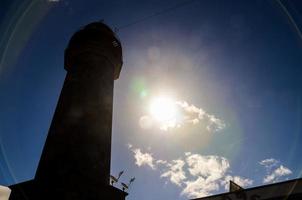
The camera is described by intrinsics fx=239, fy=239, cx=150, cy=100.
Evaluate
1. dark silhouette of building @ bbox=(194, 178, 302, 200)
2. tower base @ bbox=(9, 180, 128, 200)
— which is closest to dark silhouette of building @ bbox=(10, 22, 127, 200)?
tower base @ bbox=(9, 180, 128, 200)

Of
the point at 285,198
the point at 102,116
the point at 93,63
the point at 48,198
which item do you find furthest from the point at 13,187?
the point at 285,198

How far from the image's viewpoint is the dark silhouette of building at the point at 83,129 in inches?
452

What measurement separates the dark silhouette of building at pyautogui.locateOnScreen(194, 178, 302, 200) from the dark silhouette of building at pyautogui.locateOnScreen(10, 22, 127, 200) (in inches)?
237

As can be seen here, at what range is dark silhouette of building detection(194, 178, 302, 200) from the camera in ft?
38.2

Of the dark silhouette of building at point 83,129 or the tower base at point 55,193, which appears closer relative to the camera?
the tower base at point 55,193

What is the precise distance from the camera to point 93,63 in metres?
16.9

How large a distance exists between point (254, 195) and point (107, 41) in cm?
1423

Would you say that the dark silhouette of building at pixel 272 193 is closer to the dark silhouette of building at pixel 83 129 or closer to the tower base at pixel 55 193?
the tower base at pixel 55 193

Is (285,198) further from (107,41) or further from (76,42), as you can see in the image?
(76,42)

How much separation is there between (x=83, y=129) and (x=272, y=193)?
35.3 ft

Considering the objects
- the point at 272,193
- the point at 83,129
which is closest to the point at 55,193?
the point at 83,129

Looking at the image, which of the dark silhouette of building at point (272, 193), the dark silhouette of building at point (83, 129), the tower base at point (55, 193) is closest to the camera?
the tower base at point (55, 193)

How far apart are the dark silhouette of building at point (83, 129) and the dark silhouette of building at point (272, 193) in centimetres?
601

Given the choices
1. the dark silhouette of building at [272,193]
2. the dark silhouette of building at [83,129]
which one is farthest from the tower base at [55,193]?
the dark silhouette of building at [272,193]
